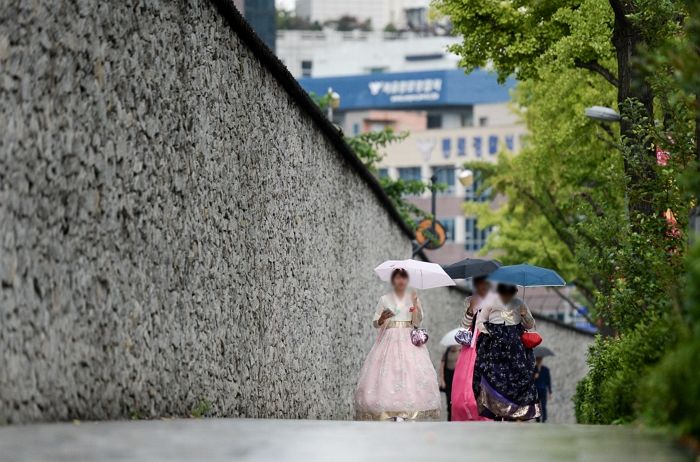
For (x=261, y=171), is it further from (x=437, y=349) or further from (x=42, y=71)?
(x=437, y=349)

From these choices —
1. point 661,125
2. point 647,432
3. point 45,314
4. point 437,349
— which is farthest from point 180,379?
point 437,349

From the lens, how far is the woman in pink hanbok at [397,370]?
16.6 metres

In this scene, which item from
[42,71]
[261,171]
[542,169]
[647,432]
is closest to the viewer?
[647,432]

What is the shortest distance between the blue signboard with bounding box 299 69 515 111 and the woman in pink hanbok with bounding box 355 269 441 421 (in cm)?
12314

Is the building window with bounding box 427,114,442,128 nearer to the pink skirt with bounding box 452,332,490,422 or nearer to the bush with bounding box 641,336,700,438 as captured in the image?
the pink skirt with bounding box 452,332,490,422

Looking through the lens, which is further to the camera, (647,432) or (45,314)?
(45,314)

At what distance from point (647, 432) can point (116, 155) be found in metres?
3.79

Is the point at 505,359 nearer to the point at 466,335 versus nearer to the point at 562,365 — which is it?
the point at 466,335

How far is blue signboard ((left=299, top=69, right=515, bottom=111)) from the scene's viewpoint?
140375mm

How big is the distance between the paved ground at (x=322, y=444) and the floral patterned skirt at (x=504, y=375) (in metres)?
6.42

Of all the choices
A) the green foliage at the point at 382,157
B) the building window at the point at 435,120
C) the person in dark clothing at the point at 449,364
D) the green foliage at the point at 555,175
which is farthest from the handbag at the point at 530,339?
the building window at the point at 435,120

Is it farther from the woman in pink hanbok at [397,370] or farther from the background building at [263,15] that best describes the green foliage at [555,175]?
the background building at [263,15]

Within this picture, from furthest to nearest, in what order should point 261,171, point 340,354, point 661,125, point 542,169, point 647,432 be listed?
point 542,169 < point 340,354 < point 661,125 < point 261,171 < point 647,432

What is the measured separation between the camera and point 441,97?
141875 mm
